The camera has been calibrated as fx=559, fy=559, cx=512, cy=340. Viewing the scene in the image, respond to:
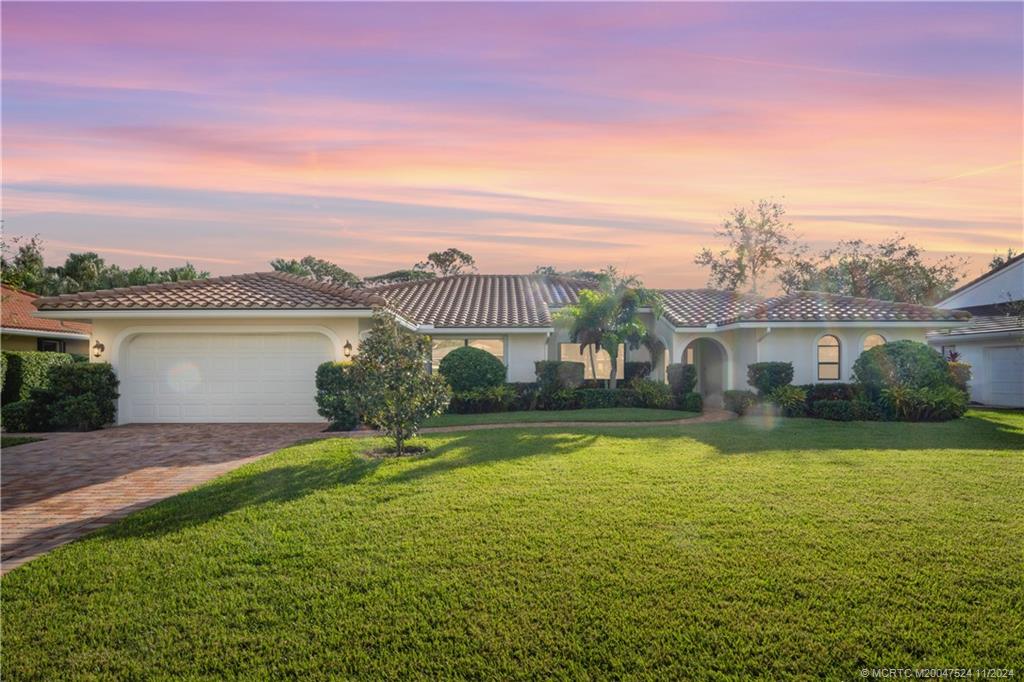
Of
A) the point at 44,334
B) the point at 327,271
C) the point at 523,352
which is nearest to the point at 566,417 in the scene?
the point at 523,352

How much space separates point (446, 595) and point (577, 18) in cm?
838

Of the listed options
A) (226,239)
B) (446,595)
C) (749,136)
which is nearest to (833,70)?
(749,136)

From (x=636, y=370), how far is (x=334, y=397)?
12.5m

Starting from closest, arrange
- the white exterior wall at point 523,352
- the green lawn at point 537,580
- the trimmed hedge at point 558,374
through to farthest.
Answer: the green lawn at point 537,580 < the trimmed hedge at point 558,374 < the white exterior wall at point 523,352

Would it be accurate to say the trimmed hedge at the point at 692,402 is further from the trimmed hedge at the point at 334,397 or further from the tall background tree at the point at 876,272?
the tall background tree at the point at 876,272

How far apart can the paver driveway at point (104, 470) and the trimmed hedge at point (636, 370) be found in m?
12.1

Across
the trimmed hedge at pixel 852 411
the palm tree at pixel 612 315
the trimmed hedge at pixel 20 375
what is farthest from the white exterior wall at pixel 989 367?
the trimmed hedge at pixel 20 375

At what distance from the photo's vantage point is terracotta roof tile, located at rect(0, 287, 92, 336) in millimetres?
20984

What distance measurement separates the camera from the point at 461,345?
2111cm

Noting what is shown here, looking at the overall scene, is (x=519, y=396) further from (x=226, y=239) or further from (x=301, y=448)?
(x=226, y=239)

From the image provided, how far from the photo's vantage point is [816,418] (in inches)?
647

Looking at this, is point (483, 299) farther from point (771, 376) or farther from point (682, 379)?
point (771, 376)

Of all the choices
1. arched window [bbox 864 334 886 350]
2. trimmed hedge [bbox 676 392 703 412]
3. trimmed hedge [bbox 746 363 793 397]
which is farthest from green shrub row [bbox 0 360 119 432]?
arched window [bbox 864 334 886 350]

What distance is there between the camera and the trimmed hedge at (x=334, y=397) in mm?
13953
